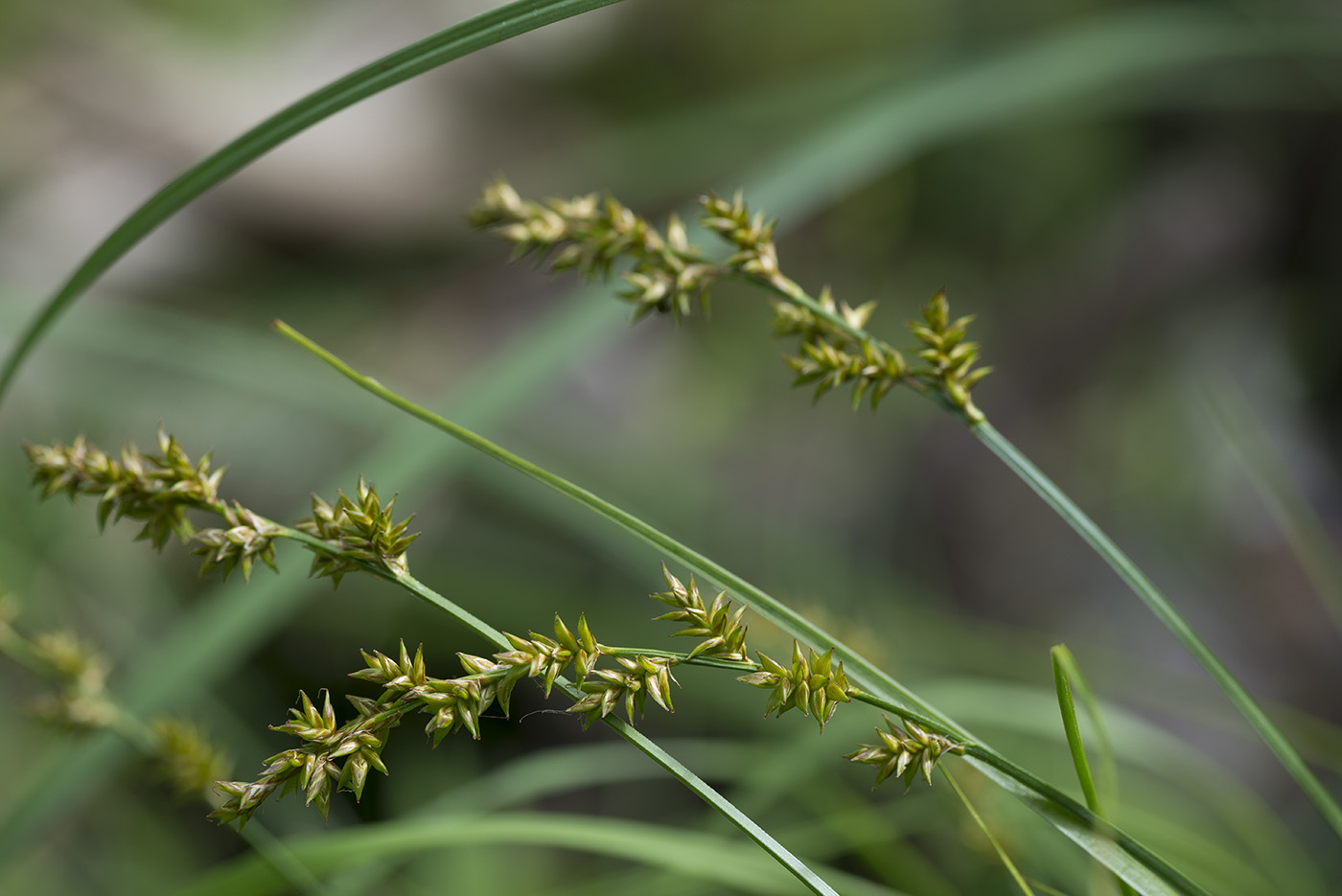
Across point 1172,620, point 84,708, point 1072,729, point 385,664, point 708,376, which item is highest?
point 708,376

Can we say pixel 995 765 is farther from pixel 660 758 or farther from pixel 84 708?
pixel 84 708

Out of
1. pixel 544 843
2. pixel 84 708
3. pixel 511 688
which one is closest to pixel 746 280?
pixel 511 688

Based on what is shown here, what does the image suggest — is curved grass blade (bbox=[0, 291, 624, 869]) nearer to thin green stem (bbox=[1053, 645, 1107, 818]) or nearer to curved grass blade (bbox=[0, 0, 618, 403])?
curved grass blade (bbox=[0, 0, 618, 403])

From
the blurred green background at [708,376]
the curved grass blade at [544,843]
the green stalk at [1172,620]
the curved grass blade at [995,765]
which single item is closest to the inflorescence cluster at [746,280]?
the green stalk at [1172,620]

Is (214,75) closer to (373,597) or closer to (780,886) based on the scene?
(373,597)

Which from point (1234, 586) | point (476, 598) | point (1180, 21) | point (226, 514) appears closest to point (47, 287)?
point (476, 598)

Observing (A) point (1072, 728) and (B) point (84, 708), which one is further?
(B) point (84, 708)

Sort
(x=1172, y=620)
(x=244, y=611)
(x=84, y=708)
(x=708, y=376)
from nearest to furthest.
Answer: (x=1172, y=620) < (x=84, y=708) < (x=244, y=611) < (x=708, y=376)

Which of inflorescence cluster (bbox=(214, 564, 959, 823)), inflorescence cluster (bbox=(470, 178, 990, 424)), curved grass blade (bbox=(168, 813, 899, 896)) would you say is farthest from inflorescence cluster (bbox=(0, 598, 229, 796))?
inflorescence cluster (bbox=(470, 178, 990, 424))

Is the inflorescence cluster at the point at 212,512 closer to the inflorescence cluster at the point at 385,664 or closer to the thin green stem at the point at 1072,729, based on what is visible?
the inflorescence cluster at the point at 385,664
